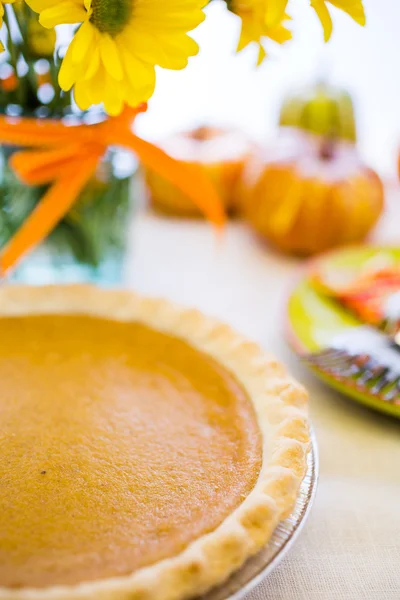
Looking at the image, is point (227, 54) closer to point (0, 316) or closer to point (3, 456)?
point (0, 316)

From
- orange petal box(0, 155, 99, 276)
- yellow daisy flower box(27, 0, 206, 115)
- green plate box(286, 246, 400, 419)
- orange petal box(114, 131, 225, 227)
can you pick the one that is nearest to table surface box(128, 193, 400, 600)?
green plate box(286, 246, 400, 419)

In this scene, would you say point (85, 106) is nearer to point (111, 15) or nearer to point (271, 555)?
point (111, 15)

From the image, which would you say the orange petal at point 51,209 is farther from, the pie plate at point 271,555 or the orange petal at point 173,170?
the pie plate at point 271,555

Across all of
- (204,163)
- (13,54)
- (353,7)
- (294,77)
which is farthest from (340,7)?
(294,77)

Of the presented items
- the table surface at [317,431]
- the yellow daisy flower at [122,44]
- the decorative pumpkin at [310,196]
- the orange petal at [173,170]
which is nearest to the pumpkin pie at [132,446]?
the table surface at [317,431]

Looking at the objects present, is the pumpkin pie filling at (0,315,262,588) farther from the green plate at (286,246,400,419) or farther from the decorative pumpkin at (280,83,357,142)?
the decorative pumpkin at (280,83,357,142)

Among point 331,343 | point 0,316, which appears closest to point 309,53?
point 331,343
